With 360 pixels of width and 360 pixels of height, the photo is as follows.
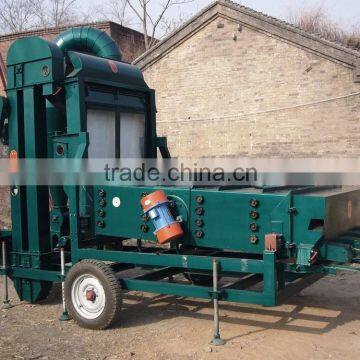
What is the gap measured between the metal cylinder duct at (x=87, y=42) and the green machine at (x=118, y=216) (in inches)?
0.6

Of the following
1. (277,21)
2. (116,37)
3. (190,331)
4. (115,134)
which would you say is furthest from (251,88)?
(190,331)

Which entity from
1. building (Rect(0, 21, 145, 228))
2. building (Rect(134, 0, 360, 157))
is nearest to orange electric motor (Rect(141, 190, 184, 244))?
building (Rect(134, 0, 360, 157))

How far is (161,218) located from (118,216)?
70cm

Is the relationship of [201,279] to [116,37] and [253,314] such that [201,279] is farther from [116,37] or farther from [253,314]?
[116,37]

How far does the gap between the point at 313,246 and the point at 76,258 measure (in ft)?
8.91

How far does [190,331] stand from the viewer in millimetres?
5719

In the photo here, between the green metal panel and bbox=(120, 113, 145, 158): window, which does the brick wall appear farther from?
the green metal panel

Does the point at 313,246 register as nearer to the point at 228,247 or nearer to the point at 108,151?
the point at 228,247

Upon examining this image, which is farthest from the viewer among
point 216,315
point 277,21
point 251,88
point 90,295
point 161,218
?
point 251,88

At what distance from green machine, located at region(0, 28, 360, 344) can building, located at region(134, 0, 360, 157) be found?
8.32m

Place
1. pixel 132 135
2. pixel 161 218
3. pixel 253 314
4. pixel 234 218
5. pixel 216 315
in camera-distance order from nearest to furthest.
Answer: pixel 216 315 < pixel 234 218 < pixel 161 218 < pixel 253 314 < pixel 132 135

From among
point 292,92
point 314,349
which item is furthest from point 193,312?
point 292,92

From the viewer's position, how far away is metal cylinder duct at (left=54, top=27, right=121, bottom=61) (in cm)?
729

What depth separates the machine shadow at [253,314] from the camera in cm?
584
